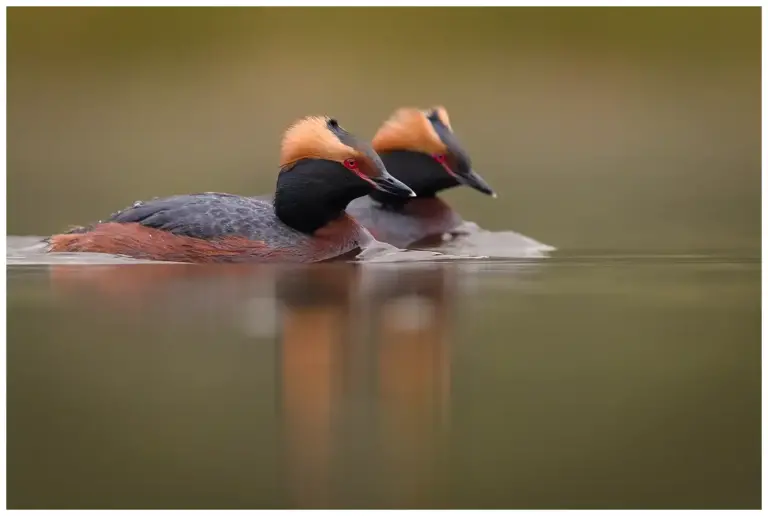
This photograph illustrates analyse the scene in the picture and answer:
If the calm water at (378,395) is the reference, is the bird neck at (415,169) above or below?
above

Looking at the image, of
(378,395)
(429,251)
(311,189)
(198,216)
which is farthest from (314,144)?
(378,395)

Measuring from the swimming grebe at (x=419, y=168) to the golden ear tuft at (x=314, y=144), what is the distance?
7.07ft

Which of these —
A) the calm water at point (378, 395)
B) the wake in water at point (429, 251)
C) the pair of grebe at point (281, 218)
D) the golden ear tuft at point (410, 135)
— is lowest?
the wake in water at point (429, 251)

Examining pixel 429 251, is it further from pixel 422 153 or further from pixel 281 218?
pixel 422 153

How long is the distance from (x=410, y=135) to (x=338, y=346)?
605 cm

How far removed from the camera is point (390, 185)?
11.5 metres

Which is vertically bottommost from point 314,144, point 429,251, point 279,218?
point 429,251

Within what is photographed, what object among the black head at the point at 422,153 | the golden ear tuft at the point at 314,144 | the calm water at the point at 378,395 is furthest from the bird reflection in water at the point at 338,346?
the black head at the point at 422,153

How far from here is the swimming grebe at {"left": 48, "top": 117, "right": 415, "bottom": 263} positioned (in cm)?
1105

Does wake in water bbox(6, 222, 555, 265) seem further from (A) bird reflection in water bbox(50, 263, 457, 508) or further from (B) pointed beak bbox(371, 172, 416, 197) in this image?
(B) pointed beak bbox(371, 172, 416, 197)

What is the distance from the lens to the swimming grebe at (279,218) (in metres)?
11.0

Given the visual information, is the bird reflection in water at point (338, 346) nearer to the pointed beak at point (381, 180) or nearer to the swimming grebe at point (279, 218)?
the swimming grebe at point (279, 218)

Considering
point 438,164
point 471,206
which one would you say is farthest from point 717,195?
point 438,164

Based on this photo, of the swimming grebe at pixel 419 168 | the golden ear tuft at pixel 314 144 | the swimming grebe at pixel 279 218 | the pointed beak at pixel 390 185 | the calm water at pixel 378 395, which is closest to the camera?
the calm water at pixel 378 395
